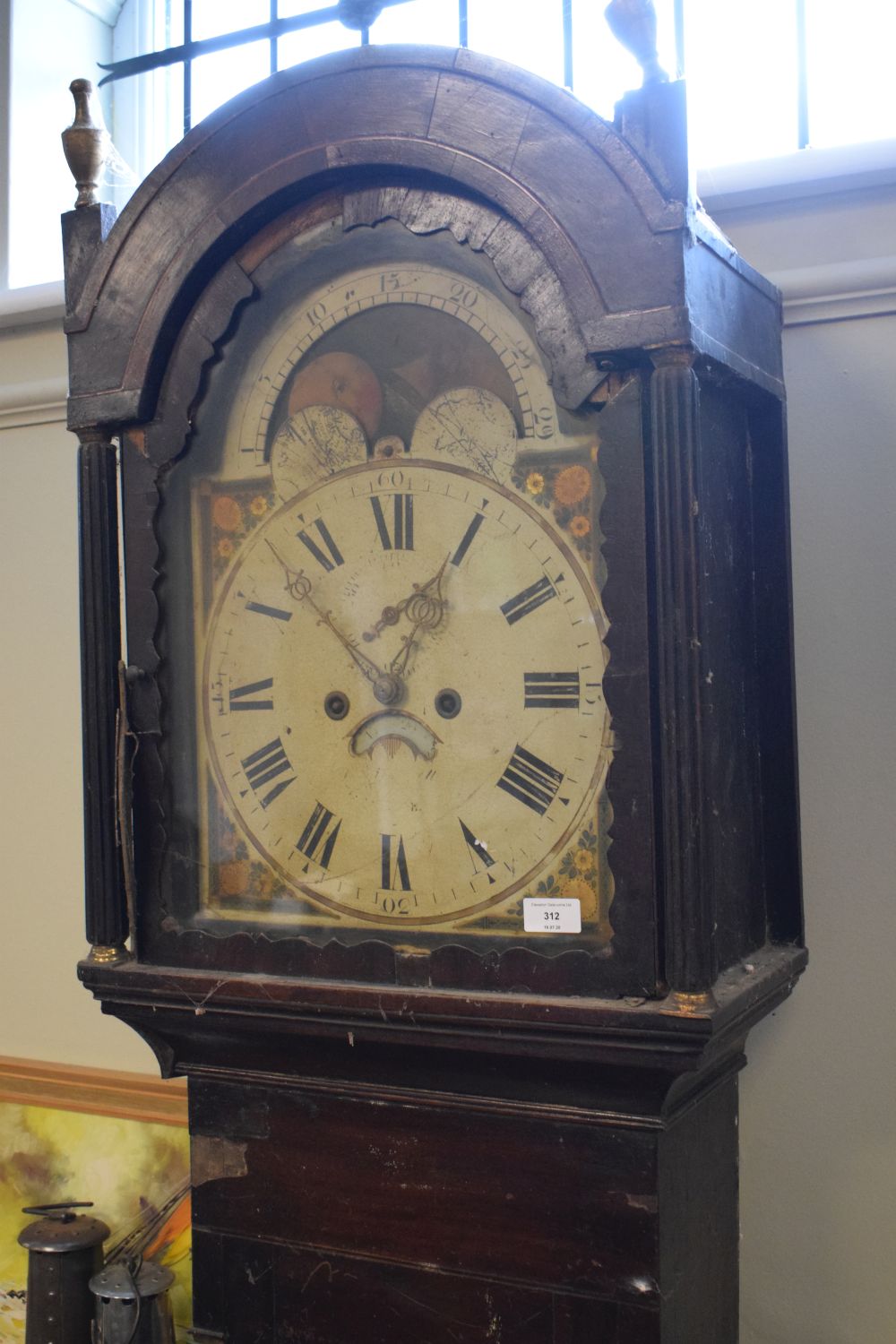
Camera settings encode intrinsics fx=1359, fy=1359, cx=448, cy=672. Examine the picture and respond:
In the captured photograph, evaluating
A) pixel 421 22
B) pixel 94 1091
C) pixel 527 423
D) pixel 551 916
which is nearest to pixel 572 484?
pixel 527 423

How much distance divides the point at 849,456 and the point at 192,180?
0.82 metres

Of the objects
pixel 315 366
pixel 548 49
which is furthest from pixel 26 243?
pixel 315 366

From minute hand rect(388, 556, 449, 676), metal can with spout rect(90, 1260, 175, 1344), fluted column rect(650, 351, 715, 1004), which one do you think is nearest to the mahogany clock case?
fluted column rect(650, 351, 715, 1004)

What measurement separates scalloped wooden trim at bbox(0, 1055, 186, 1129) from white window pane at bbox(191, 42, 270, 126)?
5.05 feet

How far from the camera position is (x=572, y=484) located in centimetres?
132

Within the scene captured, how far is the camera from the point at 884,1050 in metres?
1.61

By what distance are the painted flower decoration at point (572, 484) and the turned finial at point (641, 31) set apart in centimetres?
36

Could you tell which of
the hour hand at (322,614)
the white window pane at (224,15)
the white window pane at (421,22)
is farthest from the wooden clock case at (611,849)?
the white window pane at (224,15)

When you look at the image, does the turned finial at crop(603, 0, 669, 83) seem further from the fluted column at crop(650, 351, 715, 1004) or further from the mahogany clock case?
the fluted column at crop(650, 351, 715, 1004)

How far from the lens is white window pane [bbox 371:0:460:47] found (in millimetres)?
2062

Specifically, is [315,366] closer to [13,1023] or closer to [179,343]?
[179,343]

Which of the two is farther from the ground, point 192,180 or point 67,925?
point 192,180

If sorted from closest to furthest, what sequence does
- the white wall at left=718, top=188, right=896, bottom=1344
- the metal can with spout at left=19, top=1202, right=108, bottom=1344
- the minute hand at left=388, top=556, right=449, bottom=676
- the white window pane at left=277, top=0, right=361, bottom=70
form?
1. the minute hand at left=388, top=556, right=449, bottom=676
2. the white wall at left=718, top=188, right=896, bottom=1344
3. the metal can with spout at left=19, top=1202, right=108, bottom=1344
4. the white window pane at left=277, top=0, right=361, bottom=70

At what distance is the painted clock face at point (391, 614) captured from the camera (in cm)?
132
